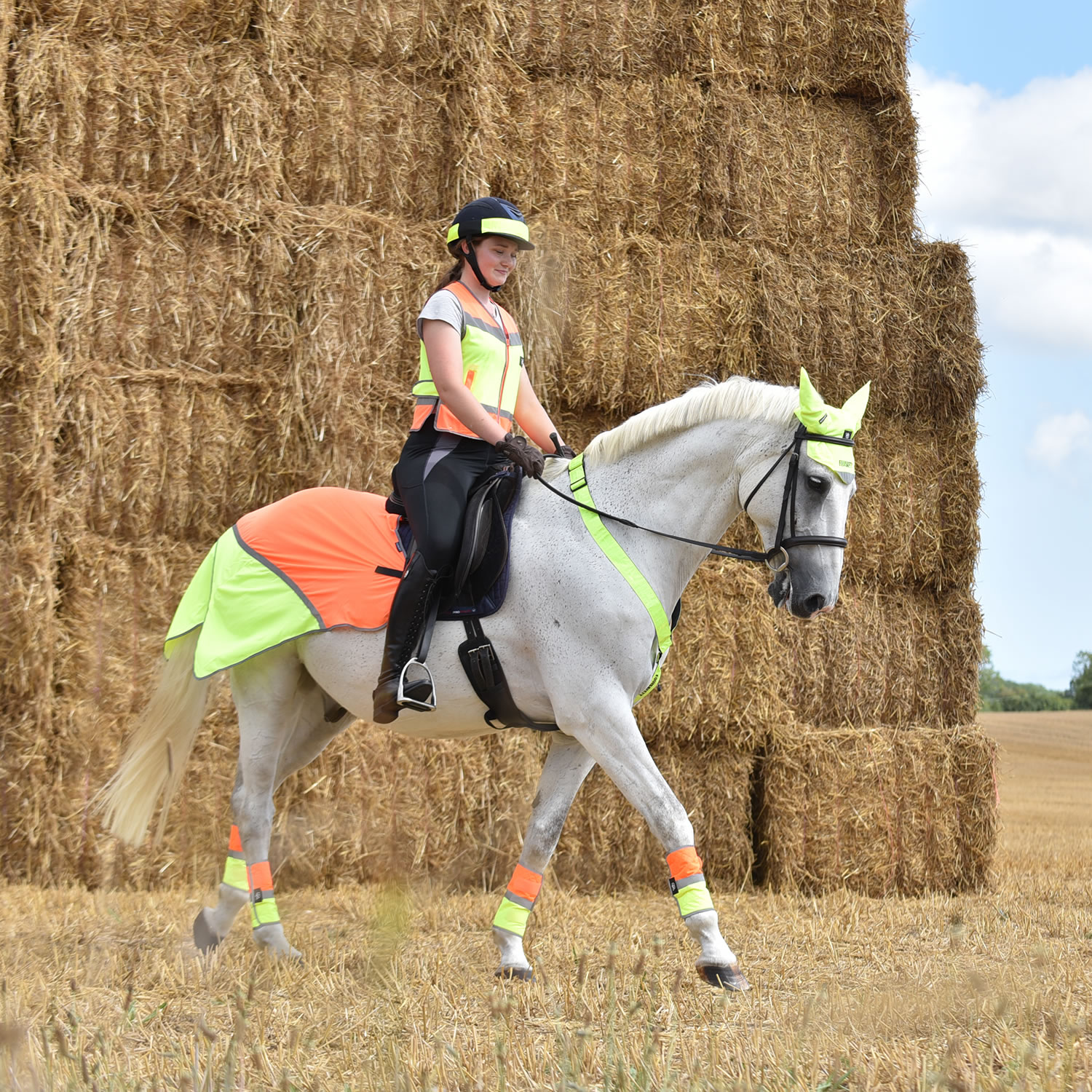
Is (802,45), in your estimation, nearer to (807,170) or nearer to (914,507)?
(807,170)

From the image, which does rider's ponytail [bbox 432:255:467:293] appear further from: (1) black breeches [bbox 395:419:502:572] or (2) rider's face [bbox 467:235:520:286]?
(1) black breeches [bbox 395:419:502:572]

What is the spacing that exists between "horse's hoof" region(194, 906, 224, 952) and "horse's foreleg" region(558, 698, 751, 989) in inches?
74.9

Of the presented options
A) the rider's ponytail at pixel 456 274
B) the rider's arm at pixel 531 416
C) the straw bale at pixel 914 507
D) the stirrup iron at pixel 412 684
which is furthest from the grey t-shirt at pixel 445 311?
the straw bale at pixel 914 507

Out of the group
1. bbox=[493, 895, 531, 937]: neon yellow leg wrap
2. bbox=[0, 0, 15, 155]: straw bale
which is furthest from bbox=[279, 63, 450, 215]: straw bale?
bbox=[493, 895, 531, 937]: neon yellow leg wrap

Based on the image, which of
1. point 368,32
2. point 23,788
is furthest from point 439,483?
point 368,32

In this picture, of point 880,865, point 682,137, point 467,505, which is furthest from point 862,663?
point 467,505

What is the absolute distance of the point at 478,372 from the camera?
196 inches

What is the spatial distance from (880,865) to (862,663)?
1245mm

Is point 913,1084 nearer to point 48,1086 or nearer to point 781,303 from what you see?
point 48,1086

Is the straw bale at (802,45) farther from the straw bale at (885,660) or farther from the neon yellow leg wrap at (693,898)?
the neon yellow leg wrap at (693,898)

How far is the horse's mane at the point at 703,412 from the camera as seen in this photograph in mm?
4672

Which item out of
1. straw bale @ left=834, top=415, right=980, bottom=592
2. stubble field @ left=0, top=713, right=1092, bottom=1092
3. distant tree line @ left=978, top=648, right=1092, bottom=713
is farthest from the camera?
distant tree line @ left=978, top=648, right=1092, bottom=713

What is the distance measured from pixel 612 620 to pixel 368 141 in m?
3.94

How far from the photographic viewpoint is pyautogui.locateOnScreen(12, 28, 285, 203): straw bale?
6816mm
